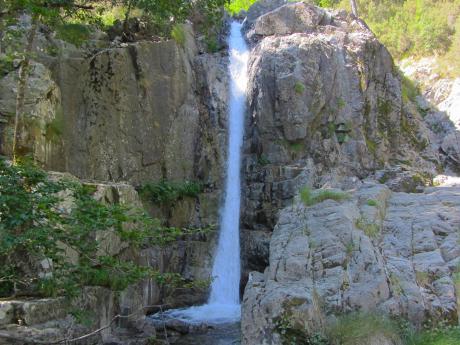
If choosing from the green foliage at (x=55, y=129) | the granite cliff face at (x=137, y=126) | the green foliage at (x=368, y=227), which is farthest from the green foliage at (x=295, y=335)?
the green foliage at (x=55, y=129)

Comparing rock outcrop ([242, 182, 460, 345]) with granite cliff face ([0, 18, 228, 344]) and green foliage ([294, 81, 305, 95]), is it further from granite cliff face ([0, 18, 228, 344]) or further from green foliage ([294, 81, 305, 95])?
green foliage ([294, 81, 305, 95])

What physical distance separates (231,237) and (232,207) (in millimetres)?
1058

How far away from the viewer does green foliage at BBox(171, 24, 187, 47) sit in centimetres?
1795

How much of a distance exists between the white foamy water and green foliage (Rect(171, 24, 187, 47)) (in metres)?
2.27

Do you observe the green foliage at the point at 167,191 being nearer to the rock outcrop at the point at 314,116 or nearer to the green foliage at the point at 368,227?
the rock outcrop at the point at 314,116

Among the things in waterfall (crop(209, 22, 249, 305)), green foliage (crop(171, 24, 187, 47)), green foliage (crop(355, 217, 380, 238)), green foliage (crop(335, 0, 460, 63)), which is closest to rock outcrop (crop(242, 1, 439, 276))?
waterfall (crop(209, 22, 249, 305))

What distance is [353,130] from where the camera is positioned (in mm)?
18297

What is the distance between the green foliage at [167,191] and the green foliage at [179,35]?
5442 mm

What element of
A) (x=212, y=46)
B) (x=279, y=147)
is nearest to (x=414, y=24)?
(x=212, y=46)

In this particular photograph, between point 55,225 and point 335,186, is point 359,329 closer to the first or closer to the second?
point 55,225

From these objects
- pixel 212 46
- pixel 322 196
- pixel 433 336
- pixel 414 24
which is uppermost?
pixel 414 24

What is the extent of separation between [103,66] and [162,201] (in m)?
4.78

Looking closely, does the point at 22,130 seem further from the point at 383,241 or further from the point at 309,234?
the point at 383,241

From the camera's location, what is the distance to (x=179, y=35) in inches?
723
